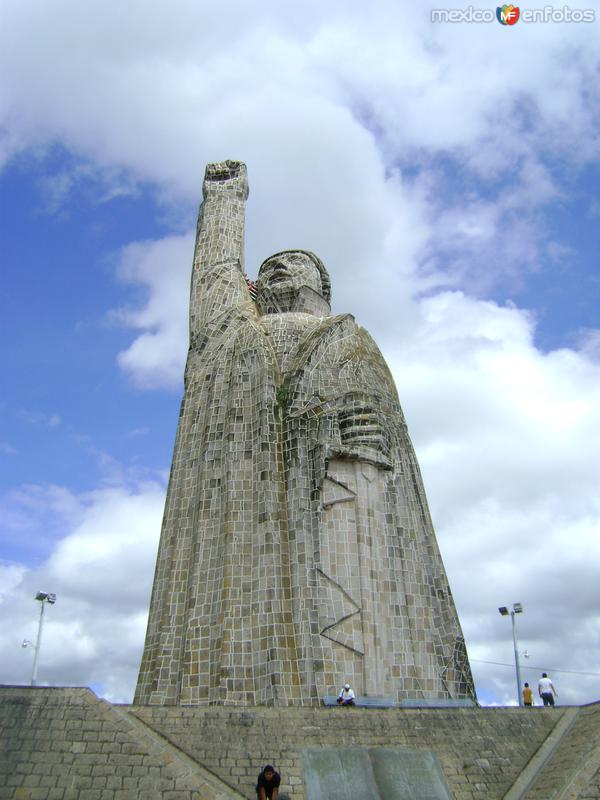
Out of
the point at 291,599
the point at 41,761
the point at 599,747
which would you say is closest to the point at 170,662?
the point at 291,599

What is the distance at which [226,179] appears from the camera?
16.9 metres

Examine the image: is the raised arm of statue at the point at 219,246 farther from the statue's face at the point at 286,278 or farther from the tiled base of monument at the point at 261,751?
the tiled base of monument at the point at 261,751

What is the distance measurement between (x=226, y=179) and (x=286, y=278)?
10.4ft

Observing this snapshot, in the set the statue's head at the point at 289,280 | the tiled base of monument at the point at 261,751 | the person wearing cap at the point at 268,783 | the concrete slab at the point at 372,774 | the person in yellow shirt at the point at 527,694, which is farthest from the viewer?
the statue's head at the point at 289,280

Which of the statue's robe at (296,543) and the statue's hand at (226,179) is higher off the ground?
the statue's hand at (226,179)

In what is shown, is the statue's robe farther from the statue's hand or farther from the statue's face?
the statue's hand

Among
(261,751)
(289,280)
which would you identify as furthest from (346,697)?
(289,280)

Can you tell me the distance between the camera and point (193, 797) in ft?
23.6

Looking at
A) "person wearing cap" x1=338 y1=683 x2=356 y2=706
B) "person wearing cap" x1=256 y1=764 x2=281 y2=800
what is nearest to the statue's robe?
"person wearing cap" x1=338 y1=683 x2=356 y2=706

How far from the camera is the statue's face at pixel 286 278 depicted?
15.2m

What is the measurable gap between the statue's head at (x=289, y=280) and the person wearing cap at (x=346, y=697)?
25.2ft

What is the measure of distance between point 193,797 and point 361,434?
6267 millimetres

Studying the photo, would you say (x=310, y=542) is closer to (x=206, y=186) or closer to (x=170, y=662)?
(x=170, y=662)

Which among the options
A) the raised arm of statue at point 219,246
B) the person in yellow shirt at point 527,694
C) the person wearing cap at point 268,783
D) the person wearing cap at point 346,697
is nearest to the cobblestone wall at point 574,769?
the person wearing cap at point 346,697
